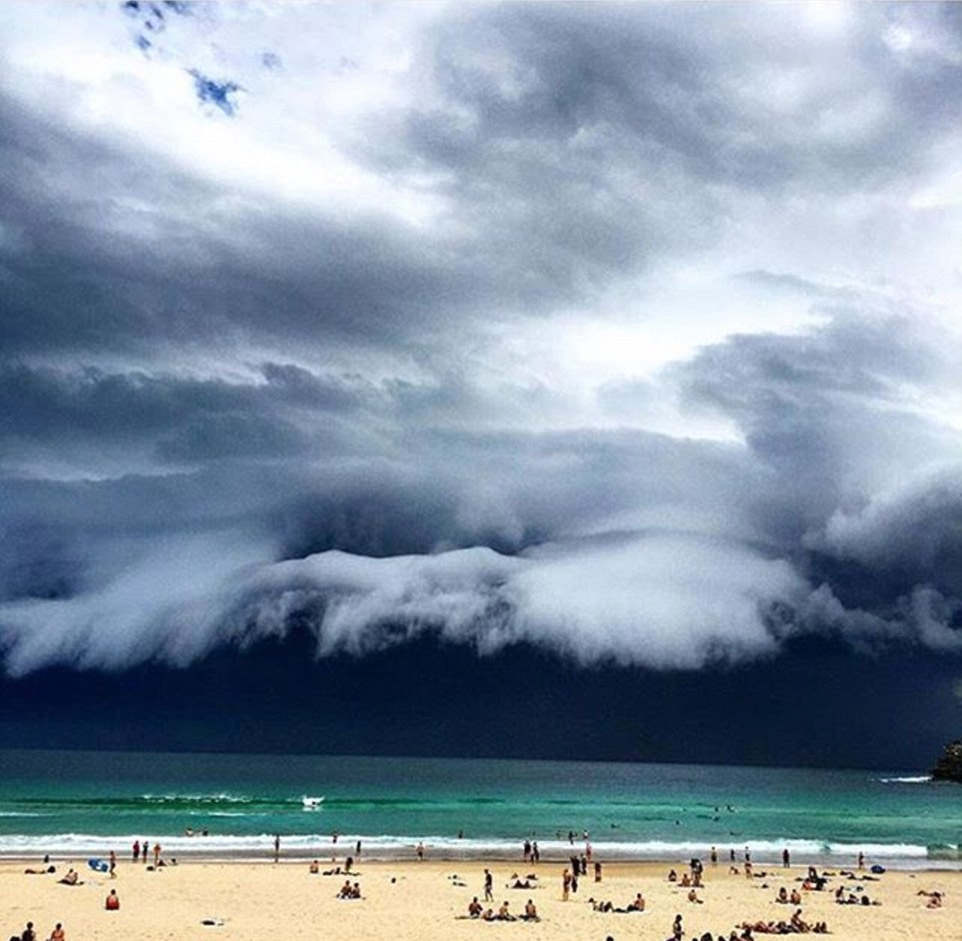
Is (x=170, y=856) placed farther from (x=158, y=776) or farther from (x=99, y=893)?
(x=158, y=776)

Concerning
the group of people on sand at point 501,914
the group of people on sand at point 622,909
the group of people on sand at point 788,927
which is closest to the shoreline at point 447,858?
the group of people on sand at point 622,909

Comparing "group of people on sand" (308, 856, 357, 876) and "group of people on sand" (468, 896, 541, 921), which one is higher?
"group of people on sand" (468, 896, 541, 921)

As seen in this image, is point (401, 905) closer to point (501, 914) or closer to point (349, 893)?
point (349, 893)

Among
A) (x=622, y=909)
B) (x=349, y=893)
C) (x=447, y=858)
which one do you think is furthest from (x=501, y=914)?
(x=447, y=858)

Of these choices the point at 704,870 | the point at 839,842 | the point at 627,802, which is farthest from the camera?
the point at 627,802

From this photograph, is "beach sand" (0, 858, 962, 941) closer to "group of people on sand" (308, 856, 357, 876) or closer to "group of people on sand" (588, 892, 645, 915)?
"group of people on sand" (588, 892, 645, 915)

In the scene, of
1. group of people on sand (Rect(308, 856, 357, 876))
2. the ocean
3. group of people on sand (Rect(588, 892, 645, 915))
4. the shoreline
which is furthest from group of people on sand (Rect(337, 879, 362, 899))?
the ocean

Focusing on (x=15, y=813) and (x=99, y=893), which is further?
(x=15, y=813)

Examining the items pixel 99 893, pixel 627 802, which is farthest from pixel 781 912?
pixel 627 802
